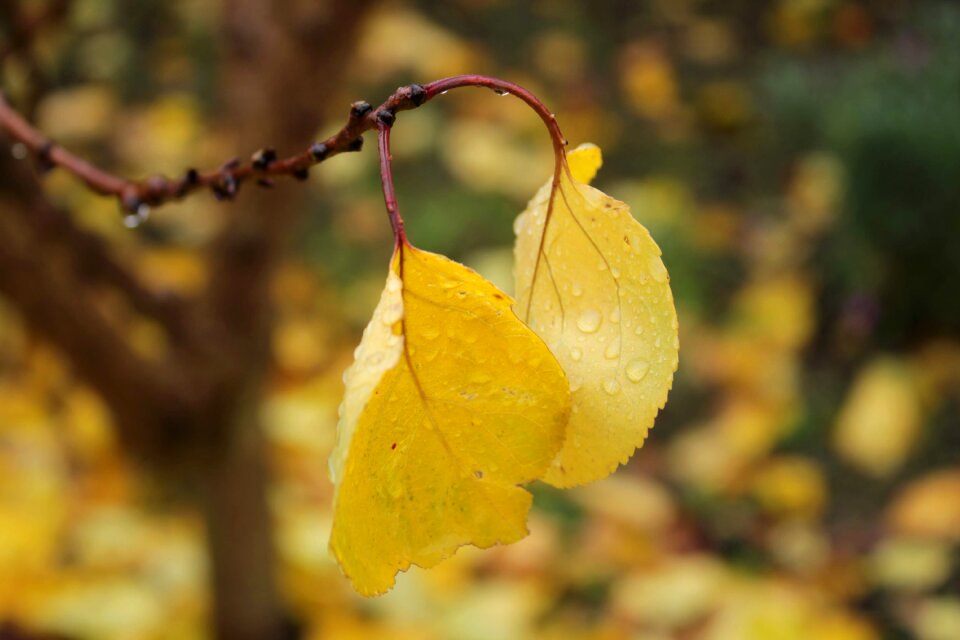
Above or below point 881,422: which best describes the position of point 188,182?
below

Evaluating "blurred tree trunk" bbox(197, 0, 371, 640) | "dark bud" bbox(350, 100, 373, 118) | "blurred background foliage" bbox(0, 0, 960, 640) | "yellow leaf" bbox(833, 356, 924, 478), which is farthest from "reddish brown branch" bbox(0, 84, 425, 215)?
"yellow leaf" bbox(833, 356, 924, 478)

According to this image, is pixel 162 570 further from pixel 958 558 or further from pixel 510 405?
pixel 510 405

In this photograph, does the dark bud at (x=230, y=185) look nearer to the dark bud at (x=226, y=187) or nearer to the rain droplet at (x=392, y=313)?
the dark bud at (x=226, y=187)

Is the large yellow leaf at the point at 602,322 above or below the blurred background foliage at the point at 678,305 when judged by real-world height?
below

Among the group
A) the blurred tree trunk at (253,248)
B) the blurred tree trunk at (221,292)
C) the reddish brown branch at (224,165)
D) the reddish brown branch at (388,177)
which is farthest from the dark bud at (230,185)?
the blurred tree trunk at (253,248)

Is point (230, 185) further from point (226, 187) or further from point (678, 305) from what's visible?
point (678, 305)

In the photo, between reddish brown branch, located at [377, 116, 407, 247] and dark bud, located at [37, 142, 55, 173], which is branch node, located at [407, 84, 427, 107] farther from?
dark bud, located at [37, 142, 55, 173]

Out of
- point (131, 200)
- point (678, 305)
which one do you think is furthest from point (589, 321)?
point (678, 305)
